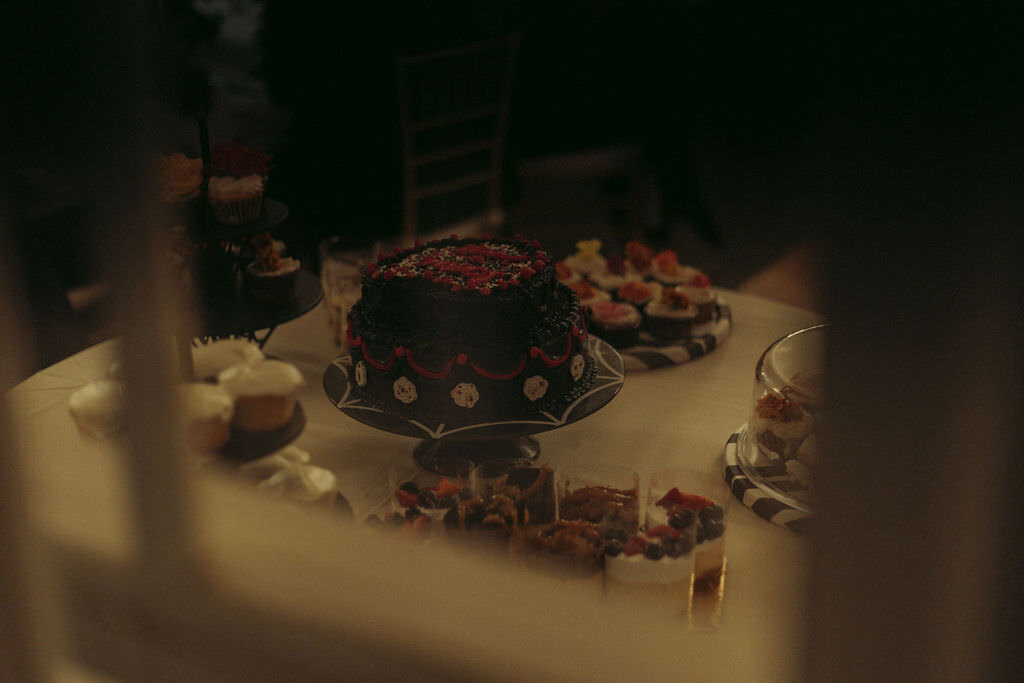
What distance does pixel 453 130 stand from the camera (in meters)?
3.17

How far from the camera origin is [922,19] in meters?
0.21

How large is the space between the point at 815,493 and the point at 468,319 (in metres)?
0.96

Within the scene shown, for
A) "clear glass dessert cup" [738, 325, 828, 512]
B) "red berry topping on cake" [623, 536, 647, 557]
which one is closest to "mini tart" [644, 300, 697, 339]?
"clear glass dessert cup" [738, 325, 828, 512]

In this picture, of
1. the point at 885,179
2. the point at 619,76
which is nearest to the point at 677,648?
the point at 885,179

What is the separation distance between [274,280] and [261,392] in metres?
1.05

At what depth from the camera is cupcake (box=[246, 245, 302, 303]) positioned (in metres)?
1.32

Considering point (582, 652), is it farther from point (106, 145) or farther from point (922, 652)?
point (106, 145)

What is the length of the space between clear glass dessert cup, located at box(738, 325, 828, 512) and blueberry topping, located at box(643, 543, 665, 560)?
199 millimetres

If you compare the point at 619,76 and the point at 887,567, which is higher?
the point at 887,567

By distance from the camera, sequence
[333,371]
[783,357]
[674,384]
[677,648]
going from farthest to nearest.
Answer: [674,384], [333,371], [783,357], [677,648]

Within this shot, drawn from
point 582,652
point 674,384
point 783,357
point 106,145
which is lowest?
point 674,384

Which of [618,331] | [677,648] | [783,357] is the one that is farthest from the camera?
[618,331]

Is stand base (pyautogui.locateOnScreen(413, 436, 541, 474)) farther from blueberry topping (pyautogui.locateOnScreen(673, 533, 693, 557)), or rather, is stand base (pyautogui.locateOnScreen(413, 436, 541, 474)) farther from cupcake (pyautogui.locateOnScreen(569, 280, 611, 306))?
cupcake (pyautogui.locateOnScreen(569, 280, 611, 306))

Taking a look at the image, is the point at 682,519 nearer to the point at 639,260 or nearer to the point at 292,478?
the point at 292,478
